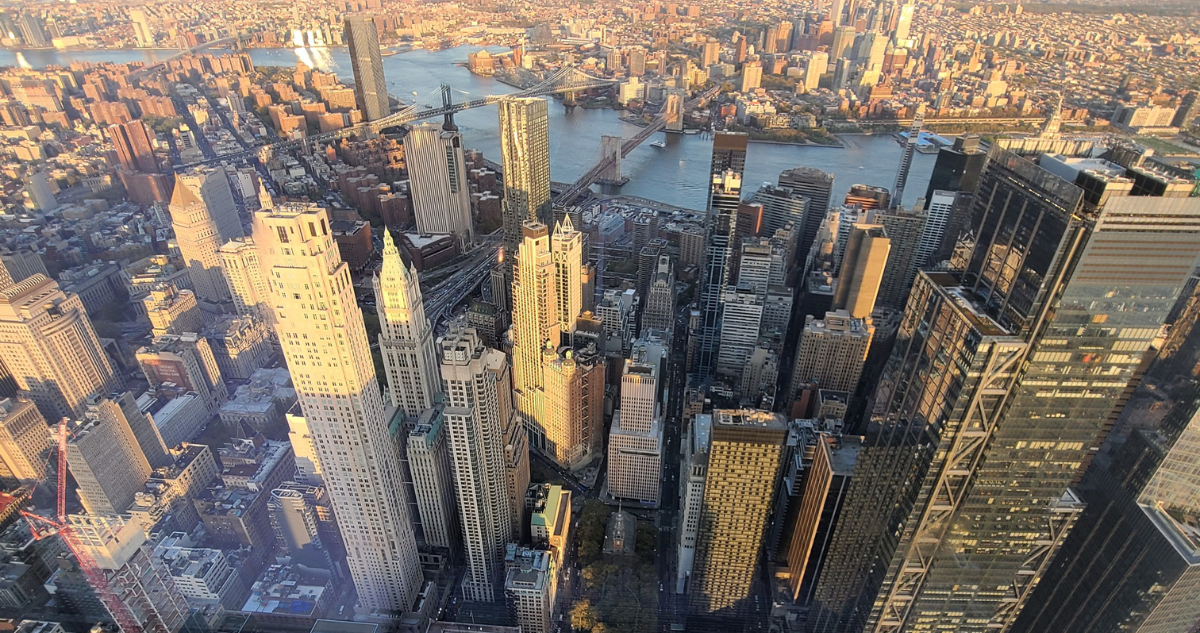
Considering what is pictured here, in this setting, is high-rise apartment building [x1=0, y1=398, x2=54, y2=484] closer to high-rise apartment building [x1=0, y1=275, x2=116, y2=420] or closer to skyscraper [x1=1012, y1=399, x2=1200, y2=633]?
high-rise apartment building [x1=0, y1=275, x2=116, y2=420]

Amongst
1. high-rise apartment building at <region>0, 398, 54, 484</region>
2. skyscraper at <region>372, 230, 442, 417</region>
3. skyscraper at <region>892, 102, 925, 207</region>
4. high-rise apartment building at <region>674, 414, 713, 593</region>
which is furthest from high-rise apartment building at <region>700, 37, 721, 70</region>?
high-rise apartment building at <region>0, 398, 54, 484</region>

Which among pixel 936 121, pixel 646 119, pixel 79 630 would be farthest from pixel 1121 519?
pixel 646 119

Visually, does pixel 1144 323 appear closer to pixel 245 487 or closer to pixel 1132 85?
pixel 245 487

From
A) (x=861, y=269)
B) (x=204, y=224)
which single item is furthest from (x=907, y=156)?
(x=204, y=224)

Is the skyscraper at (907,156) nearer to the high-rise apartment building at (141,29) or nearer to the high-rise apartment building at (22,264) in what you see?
the high-rise apartment building at (22,264)

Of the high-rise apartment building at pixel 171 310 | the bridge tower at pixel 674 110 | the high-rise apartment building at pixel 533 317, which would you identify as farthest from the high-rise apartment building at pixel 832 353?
the bridge tower at pixel 674 110

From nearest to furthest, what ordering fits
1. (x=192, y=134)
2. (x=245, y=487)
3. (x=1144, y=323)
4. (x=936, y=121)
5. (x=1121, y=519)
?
(x=1144, y=323), (x=1121, y=519), (x=245, y=487), (x=192, y=134), (x=936, y=121)
